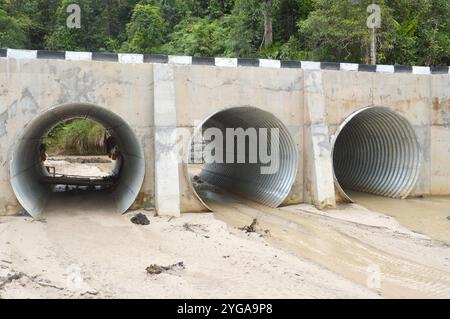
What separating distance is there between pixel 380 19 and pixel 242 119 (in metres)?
8.47

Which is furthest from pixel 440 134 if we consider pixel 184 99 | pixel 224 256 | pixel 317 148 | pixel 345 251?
pixel 224 256

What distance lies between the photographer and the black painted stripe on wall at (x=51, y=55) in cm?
883

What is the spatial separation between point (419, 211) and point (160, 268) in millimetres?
6864

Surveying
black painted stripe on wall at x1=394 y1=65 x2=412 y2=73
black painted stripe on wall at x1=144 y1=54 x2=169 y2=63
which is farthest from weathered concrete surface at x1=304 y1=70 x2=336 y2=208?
black painted stripe on wall at x1=144 y1=54 x2=169 y2=63

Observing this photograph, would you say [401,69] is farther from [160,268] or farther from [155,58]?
[160,268]

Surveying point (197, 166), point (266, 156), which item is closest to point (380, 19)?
point (266, 156)

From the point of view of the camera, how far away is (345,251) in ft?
23.2

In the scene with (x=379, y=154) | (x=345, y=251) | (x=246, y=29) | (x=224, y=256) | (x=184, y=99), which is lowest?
(x=345, y=251)

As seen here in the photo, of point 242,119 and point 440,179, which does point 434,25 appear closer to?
point 440,179

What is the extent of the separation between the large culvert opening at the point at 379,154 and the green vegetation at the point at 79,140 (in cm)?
1852

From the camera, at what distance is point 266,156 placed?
38.7 feet

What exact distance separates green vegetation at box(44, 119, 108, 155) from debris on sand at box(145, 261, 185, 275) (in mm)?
23776

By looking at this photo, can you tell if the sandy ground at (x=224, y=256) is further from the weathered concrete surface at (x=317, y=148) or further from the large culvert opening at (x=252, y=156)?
the large culvert opening at (x=252, y=156)
